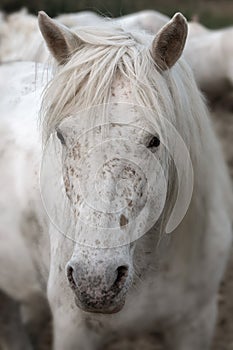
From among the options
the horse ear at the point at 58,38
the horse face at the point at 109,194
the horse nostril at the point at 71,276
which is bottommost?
the horse nostril at the point at 71,276

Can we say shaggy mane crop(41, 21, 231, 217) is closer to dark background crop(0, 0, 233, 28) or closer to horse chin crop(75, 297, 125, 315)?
horse chin crop(75, 297, 125, 315)

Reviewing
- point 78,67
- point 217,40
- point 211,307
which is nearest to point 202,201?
point 211,307

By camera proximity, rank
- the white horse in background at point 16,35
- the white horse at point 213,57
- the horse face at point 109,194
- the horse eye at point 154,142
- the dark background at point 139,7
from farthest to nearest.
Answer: the dark background at point 139,7 → the white horse at point 213,57 → the white horse in background at point 16,35 → the horse eye at point 154,142 → the horse face at point 109,194

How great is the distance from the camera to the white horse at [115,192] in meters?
1.53

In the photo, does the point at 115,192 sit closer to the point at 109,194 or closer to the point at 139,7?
the point at 109,194

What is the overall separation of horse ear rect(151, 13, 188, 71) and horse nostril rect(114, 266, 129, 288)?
0.47 metres

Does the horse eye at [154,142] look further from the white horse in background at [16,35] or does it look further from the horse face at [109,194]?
the white horse in background at [16,35]

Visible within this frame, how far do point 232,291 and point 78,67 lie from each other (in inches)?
72.9

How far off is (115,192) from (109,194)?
15 millimetres

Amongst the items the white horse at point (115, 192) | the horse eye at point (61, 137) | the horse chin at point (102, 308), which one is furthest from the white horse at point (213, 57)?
the horse chin at point (102, 308)

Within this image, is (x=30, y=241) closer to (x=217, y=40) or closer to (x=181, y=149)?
(x=181, y=149)

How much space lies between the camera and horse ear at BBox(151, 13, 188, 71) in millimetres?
1605

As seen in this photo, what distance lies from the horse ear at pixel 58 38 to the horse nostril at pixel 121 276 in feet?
1.68

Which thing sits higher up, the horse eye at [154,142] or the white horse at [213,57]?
the white horse at [213,57]
